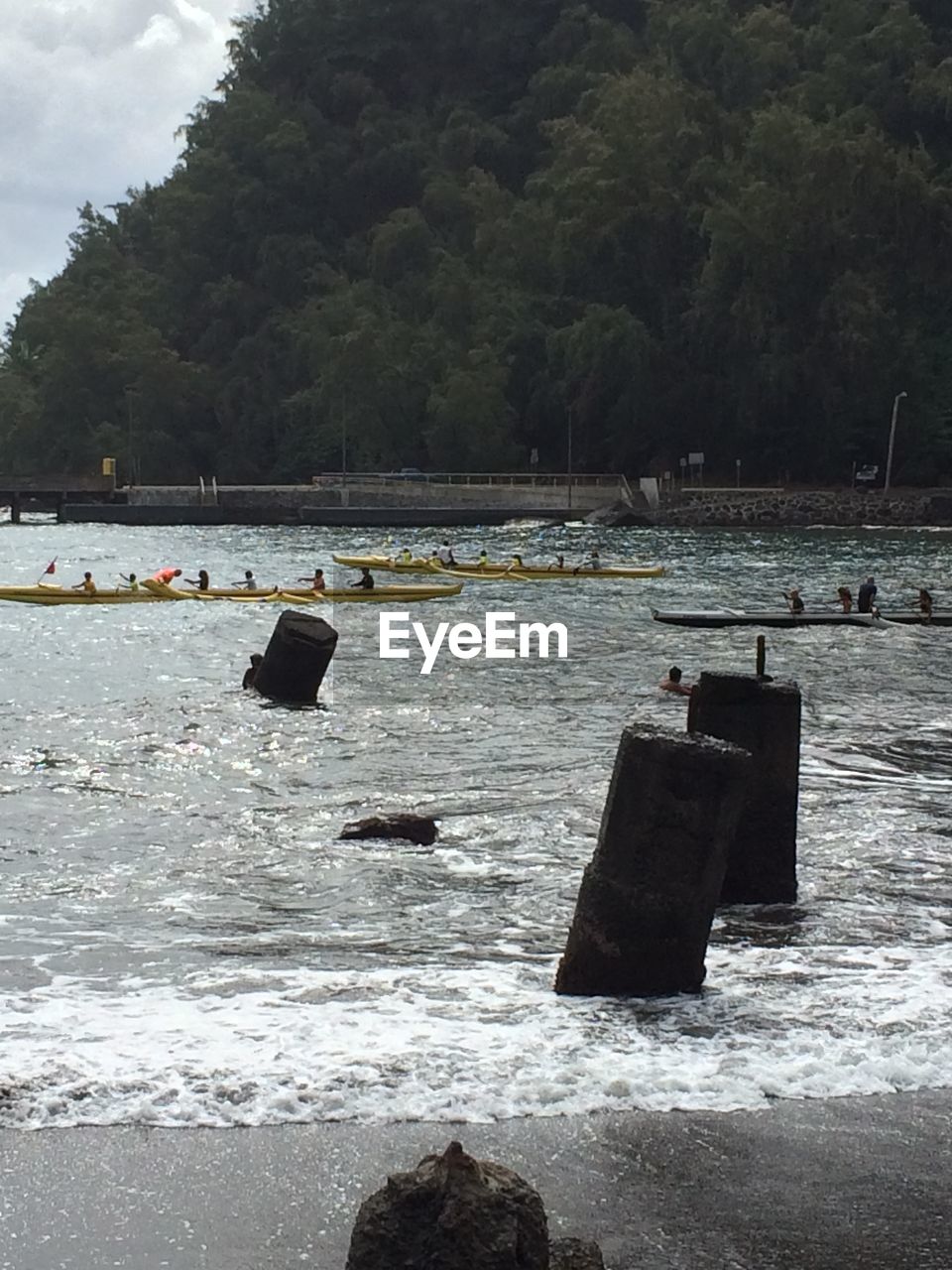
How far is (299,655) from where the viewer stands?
26.8m

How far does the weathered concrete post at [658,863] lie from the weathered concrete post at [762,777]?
9.40 feet

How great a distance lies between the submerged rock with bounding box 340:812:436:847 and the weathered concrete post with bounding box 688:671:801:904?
363 centimetres

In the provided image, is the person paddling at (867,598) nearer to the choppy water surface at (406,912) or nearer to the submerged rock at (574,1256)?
the choppy water surface at (406,912)

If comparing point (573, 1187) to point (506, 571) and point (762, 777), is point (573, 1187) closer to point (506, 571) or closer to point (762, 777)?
point (762, 777)

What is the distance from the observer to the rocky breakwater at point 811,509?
9588cm

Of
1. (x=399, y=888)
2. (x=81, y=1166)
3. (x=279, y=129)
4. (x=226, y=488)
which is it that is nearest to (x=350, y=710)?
(x=399, y=888)

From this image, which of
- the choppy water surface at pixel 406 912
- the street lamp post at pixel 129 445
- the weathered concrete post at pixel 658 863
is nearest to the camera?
the choppy water surface at pixel 406 912

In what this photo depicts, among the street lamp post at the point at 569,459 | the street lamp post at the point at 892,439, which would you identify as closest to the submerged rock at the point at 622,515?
the street lamp post at the point at 569,459

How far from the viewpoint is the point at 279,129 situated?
5837 inches

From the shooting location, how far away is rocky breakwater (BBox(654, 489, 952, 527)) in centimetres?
9588

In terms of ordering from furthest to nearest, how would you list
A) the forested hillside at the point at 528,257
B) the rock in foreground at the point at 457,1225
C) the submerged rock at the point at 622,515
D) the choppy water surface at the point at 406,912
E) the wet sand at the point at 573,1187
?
the forested hillside at the point at 528,257 → the submerged rock at the point at 622,515 → the choppy water surface at the point at 406,912 → the wet sand at the point at 573,1187 → the rock in foreground at the point at 457,1225

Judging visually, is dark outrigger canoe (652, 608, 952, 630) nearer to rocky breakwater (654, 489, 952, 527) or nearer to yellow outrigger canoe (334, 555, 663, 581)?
yellow outrigger canoe (334, 555, 663, 581)

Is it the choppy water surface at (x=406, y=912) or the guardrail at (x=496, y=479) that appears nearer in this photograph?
the choppy water surface at (x=406, y=912)

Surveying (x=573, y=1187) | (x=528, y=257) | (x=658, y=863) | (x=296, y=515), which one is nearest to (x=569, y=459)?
(x=296, y=515)
